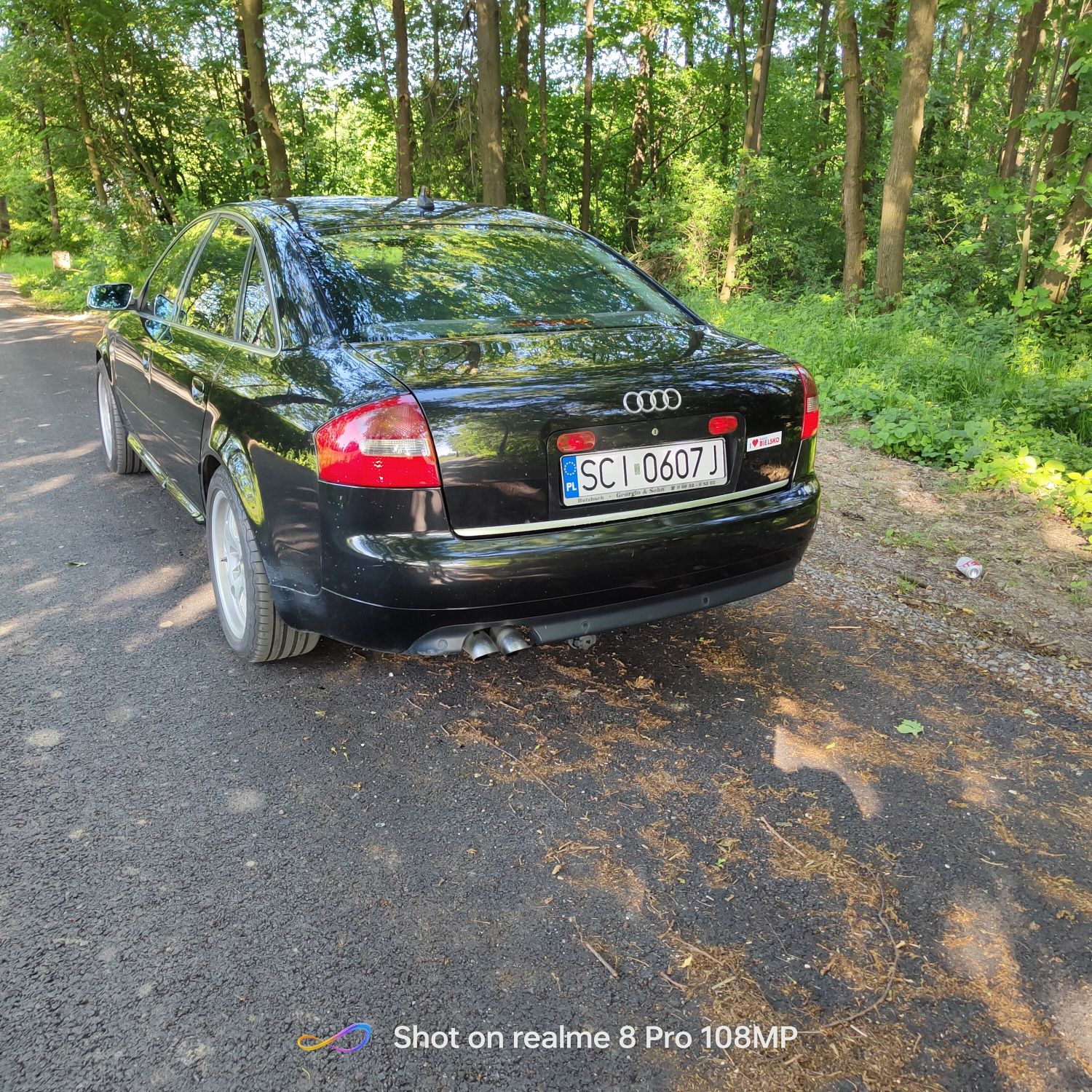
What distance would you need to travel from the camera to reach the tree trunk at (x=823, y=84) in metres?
21.7

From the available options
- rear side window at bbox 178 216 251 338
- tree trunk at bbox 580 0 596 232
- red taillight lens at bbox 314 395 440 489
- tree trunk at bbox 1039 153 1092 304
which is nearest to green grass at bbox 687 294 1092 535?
tree trunk at bbox 1039 153 1092 304

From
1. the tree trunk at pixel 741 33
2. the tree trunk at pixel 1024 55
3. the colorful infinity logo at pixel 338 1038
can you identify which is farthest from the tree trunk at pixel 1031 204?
the tree trunk at pixel 741 33

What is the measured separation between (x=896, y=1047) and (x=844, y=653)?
76.9 inches

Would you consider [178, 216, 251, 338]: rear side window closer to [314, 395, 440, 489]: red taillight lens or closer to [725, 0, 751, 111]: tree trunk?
[314, 395, 440, 489]: red taillight lens

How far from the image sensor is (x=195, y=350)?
12.4 ft

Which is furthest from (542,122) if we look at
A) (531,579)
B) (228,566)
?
(531,579)

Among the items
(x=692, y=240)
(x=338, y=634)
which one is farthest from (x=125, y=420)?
(x=692, y=240)

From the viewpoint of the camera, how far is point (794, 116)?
23.3 meters

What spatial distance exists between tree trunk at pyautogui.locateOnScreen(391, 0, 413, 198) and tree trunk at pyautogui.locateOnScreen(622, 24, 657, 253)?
8947mm

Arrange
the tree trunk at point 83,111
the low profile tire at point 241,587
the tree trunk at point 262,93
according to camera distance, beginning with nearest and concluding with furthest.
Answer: the low profile tire at point 241,587 → the tree trunk at point 262,93 → the tree trunk at point 83,111

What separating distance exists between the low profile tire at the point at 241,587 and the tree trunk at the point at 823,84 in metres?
20.7

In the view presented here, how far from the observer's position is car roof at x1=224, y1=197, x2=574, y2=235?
350cm

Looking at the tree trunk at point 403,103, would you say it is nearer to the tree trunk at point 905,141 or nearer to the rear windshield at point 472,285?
the tree trunk at point 905,141

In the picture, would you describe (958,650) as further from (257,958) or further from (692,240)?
(692,240)
